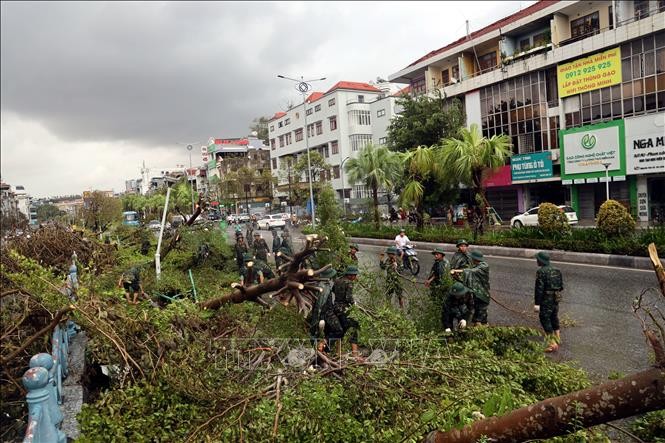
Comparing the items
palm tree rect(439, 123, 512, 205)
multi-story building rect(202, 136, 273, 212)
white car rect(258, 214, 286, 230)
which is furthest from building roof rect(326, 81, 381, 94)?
→ palm tree rect(439, 123, 512, 205)

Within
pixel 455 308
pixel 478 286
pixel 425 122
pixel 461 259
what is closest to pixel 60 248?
pixel 461 259

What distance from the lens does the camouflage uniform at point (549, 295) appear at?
6734 mm

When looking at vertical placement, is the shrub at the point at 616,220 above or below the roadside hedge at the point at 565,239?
above

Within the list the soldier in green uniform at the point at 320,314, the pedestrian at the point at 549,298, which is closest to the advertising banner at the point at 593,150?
the pedestrian at the point at 549,298

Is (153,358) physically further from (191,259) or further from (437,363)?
(191,259)

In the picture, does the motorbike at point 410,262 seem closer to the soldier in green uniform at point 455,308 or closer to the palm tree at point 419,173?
the soldier in green uniform at point 455,308

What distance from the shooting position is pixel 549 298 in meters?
6.75

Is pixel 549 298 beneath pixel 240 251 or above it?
beneath

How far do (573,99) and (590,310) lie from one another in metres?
20.6

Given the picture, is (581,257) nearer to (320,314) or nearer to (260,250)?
(260,250)

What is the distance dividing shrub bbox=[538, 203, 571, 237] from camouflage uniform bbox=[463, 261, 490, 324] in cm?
939

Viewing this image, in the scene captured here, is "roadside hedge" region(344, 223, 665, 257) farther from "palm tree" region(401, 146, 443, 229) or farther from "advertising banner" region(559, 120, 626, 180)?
"advertising banner" region(559, 120, 626, 180)

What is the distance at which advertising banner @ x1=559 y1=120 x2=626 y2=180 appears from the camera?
23.2 meters

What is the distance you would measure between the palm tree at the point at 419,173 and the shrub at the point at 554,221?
5419 mm
